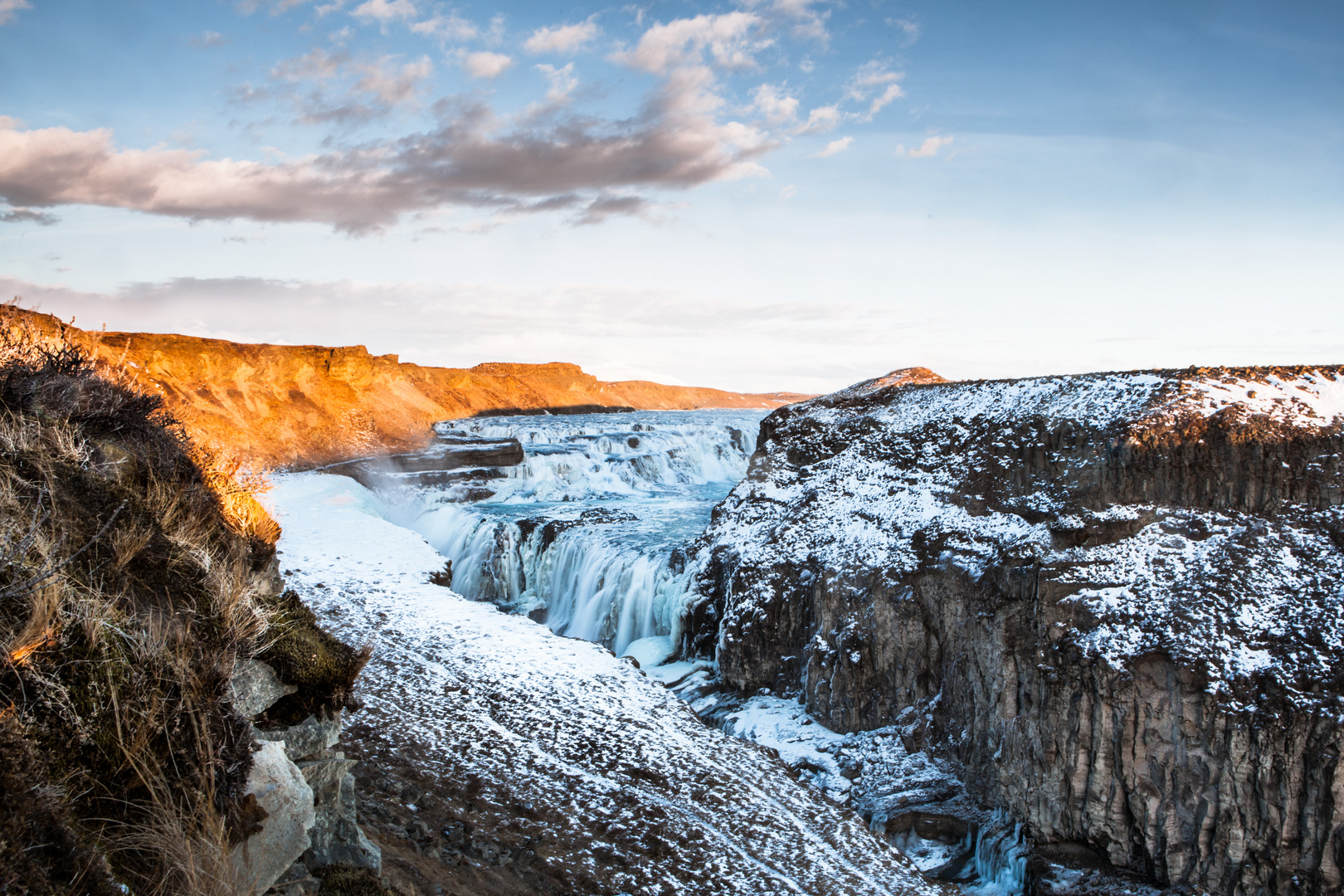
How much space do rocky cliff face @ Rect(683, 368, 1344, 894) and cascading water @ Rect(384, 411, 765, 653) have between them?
3.04 meters

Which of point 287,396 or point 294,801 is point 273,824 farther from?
point 287,396

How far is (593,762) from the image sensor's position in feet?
33.2

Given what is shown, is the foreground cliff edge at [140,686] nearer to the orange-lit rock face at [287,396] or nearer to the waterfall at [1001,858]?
the waterfall at [1001,858]

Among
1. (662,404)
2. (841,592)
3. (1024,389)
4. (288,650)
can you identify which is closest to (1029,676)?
(841,592)

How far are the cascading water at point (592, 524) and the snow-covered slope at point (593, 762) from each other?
5318 mm

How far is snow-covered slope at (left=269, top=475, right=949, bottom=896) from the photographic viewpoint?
8.43 m

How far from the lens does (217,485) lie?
328 inches

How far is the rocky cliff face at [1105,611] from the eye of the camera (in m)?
10.0

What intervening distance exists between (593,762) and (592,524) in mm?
16191

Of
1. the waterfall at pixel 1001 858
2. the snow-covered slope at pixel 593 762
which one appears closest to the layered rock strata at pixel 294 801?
the snow-covered slope at pixel 593 762

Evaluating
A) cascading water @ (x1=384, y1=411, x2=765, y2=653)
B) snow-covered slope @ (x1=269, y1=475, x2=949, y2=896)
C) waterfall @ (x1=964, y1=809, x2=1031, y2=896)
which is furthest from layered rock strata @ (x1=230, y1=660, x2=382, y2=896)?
cascading water @ (x1=384, y1=411, x2=765, y2=653)

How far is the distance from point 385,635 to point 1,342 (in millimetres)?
7608

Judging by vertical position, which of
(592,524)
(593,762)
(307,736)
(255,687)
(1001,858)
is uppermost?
(255,687)

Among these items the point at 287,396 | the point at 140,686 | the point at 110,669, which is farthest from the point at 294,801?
the point at 287,396
